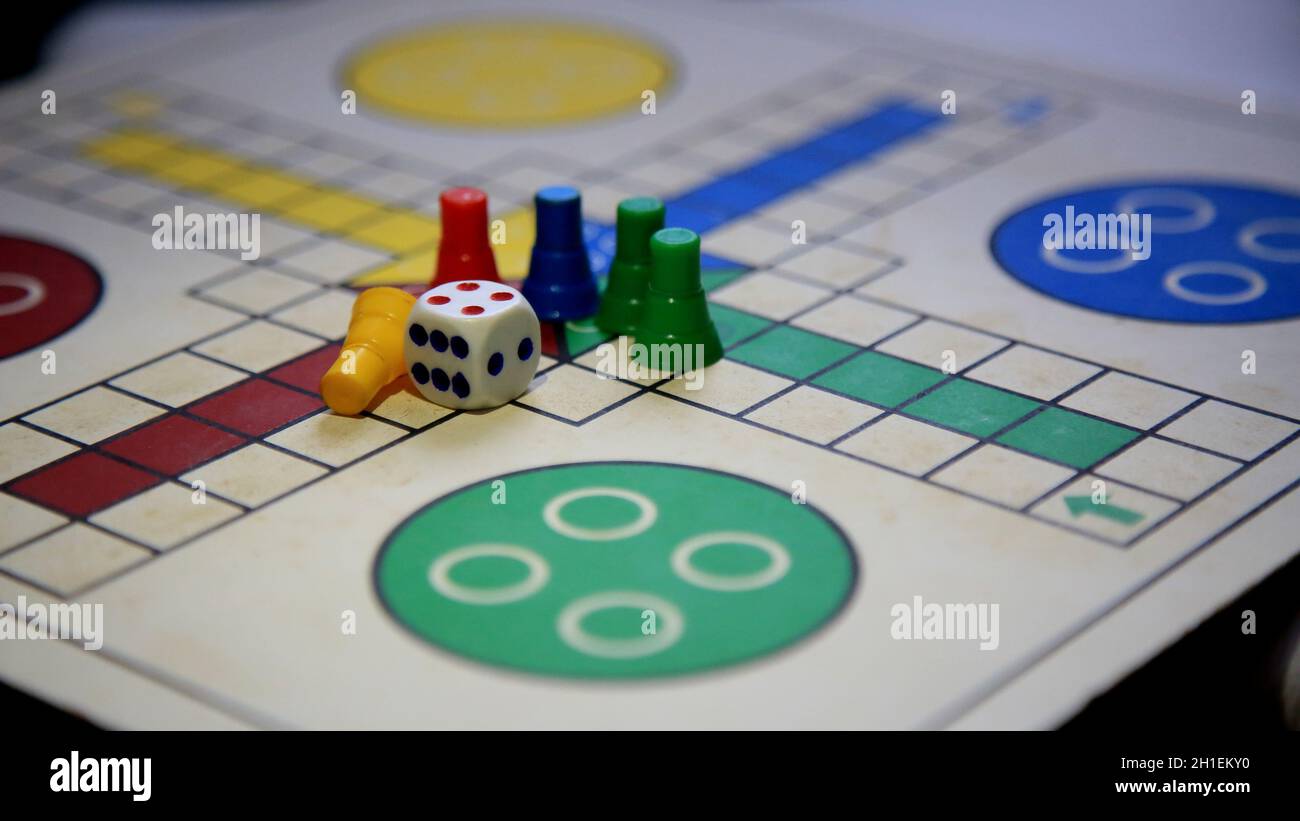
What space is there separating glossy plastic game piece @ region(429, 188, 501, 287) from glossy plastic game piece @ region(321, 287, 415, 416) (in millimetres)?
157

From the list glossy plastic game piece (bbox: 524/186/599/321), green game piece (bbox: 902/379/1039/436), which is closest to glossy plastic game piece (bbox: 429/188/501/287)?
glossy plastic game piece (bbox: 524/186/599/321)

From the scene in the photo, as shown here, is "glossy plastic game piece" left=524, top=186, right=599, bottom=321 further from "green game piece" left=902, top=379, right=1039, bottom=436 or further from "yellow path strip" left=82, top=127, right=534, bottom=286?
"green game piece" left=902, top=379, right=1039, bottom=436

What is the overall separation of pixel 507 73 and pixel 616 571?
162cm

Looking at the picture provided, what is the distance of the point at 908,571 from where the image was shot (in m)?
1.50

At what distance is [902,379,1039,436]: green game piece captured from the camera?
175 cm

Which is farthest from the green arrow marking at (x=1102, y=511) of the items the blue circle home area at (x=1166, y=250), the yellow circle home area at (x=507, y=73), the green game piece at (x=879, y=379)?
the yellow circle home area at (x=507, y=73)

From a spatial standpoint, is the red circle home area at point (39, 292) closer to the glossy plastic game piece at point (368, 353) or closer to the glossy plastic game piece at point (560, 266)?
the glossy plastic game piece at point (368, 353)

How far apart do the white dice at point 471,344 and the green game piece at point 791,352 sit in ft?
0.88

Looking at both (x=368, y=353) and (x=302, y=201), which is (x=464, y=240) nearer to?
(x=368, y=353)

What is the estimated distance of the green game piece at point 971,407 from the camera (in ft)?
5.74

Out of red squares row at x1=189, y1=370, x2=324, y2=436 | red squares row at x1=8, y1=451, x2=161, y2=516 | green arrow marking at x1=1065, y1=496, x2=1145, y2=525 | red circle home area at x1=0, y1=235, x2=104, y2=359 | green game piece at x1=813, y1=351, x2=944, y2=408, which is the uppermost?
green arrow marking at x1=1065, y1=496, x2=1145, y2=525

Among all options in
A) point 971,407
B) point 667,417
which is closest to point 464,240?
point 667,417
